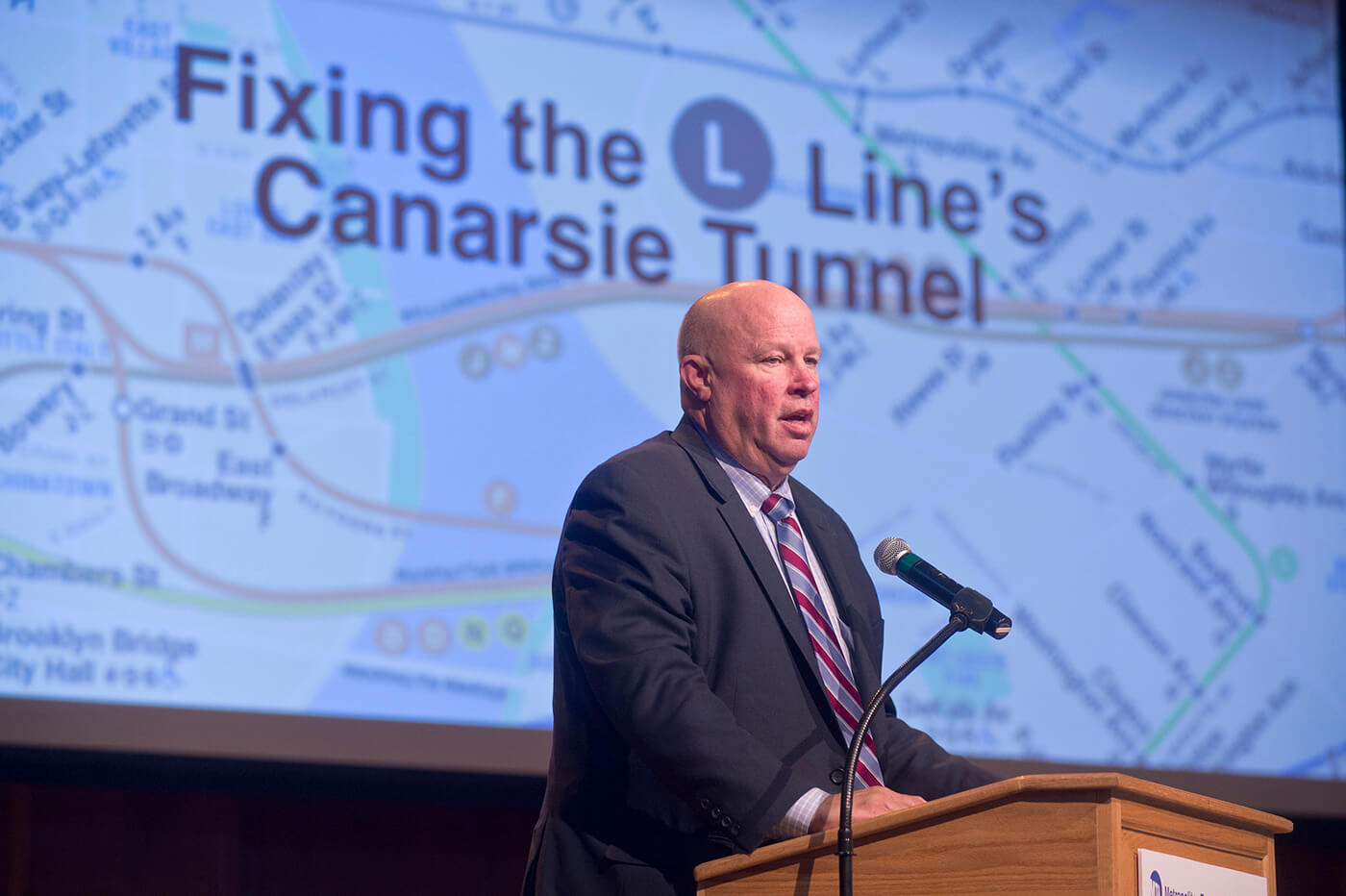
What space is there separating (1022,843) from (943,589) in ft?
1.41

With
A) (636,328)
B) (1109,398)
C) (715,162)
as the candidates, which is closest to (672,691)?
(636,328)

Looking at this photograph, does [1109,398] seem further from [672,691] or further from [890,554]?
[672,691]

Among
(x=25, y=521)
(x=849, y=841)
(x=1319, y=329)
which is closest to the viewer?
(x=849, y=841)

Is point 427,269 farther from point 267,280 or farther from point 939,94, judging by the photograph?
point 939,94

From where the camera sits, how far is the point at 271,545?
A: 3639 mm

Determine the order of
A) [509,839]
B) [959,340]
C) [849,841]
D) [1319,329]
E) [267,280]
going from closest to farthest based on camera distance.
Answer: [849,841], [267,280], [509,839], [959,340], [1319,329]

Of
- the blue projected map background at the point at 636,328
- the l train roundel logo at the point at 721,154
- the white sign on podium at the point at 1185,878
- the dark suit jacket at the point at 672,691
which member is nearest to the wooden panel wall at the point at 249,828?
the blue projected map background at the point at 636,328

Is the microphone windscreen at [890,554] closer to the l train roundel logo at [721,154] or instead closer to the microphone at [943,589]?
the microphone at [943,589]

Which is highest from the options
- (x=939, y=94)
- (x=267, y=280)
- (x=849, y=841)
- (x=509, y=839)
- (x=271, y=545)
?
(x=939, y=94)

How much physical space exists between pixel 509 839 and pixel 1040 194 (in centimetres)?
244

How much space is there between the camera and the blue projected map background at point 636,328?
3.59m

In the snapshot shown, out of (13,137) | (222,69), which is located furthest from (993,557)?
(13,137)

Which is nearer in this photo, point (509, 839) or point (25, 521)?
point (25, 521)

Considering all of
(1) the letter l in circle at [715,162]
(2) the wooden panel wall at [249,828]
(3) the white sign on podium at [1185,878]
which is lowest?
(2) the wooden panel wall at [249,828]
